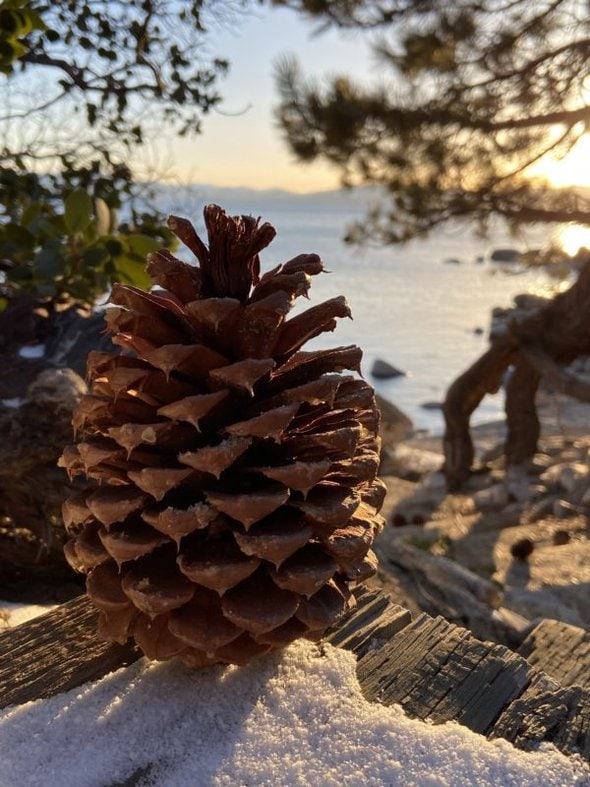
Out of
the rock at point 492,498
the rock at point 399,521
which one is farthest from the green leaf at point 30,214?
the rock at point 492,498

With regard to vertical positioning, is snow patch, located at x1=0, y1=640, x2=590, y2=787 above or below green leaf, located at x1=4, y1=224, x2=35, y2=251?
below

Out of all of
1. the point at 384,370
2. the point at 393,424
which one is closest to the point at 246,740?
the point at 393,424

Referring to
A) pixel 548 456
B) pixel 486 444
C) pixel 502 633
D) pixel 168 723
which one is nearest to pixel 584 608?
pixel 502 633

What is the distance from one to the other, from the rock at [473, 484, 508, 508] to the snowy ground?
4879 millimetres

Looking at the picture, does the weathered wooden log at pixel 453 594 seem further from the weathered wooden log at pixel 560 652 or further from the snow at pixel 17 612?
the snow at pixel 17 612

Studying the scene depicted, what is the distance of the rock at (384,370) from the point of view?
12.1m

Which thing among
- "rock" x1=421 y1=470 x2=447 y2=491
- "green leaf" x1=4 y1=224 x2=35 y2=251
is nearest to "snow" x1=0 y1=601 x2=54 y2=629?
"green leaf" x1=4 y1=224 x2=35 y2=251

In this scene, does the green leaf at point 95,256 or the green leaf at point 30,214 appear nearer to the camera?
the green leaf at point 95,256

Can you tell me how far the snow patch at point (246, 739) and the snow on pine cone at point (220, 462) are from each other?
0.07m

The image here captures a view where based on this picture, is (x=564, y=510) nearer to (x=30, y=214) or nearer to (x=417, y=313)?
(x=30, y=214)

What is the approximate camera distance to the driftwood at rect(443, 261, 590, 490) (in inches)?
195

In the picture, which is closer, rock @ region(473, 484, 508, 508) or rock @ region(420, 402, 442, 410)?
rock @ region(473, 484, 508, 508)

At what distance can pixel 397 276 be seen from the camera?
18.6 m

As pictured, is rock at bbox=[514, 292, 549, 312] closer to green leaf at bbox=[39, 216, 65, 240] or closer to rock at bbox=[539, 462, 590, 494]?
rock at bbox=[539, 462, 590, 494]
